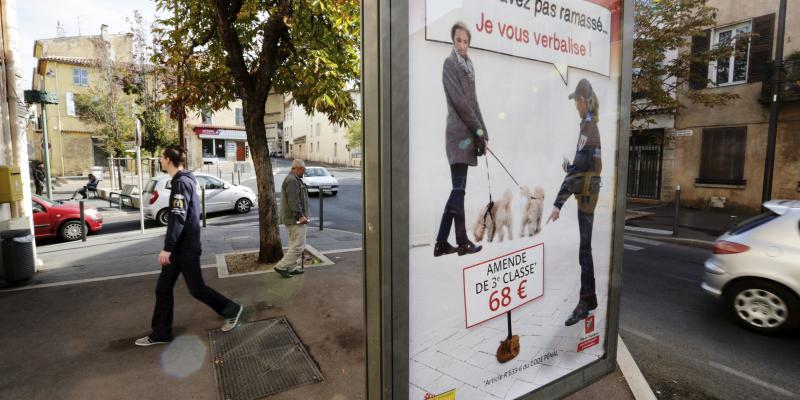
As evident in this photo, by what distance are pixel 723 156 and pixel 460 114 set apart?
17.8 meters

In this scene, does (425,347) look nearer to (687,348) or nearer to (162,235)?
(687,348)

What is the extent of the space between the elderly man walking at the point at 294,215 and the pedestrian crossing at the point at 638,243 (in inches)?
269

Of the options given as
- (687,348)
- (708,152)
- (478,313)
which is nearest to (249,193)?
(687,348)

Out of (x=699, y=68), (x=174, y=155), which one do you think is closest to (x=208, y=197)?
(x=174, y=155)

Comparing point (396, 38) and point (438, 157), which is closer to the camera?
point (396, 38)

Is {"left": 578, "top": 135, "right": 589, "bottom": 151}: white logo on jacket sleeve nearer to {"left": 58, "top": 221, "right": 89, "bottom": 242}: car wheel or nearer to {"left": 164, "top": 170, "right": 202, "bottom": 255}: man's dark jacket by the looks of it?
{"left": 164, "top": 170, "right": 202, "bottom": 255}: man's dark jacket

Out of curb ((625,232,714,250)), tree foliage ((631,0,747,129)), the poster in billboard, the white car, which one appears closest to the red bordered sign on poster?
the poster in billboard

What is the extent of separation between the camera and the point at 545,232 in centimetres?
186

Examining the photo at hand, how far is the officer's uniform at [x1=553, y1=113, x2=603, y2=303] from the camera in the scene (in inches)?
76.2

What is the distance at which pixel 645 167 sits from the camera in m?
17.6

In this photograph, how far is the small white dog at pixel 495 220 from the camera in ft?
5.32

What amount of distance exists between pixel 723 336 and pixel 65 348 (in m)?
6.91

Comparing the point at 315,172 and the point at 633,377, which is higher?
the point at 315,172

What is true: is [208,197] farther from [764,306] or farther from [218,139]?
[218,139]
